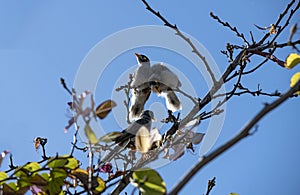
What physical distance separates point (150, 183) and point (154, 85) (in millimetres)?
974

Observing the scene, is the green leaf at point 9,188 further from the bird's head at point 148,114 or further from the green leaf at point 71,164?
the bird's head at point 148,114

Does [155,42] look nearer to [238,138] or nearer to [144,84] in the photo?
[144,84]

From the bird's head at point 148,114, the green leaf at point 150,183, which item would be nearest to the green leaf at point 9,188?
the green leaf at point 150,183

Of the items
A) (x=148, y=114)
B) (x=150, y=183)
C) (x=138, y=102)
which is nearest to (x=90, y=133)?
(x=150, y=183)

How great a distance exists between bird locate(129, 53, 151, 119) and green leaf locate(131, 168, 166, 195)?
0.86m

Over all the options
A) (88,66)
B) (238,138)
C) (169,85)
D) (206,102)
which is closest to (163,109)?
(169,85)

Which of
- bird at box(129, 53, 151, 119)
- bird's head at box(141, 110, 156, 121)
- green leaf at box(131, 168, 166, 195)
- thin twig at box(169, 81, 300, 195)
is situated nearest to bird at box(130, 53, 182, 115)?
bird at box(129, 53, 151, 119)

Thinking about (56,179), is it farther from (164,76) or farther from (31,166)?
(164,76)

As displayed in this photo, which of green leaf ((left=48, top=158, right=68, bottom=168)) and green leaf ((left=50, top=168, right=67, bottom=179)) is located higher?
green leaf ((left=48, top=158, right=68, bottom=168))

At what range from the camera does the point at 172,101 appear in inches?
55.2

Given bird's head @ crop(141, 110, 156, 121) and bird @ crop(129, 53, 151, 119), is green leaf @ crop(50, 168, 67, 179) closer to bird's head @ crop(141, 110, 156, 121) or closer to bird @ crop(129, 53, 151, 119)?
bird's head @ crop(141, 110, 156, 121)

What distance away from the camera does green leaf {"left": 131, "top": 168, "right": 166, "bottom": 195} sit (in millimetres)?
465

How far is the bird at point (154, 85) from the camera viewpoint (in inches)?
54.0

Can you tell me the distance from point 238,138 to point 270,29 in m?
1.02
